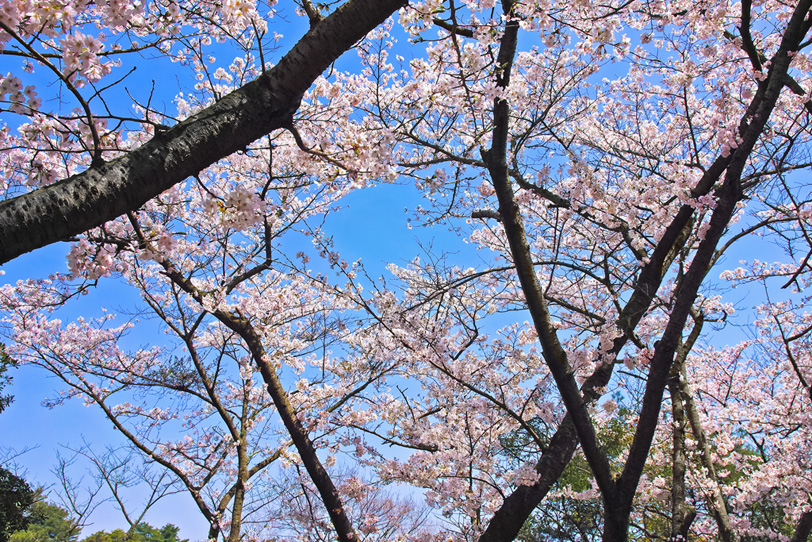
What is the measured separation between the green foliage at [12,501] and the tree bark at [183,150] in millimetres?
7587

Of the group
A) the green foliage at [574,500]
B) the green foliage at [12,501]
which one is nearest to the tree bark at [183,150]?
the green foliage at [12,501]

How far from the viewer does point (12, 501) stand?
6727mm

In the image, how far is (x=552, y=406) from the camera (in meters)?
4.56

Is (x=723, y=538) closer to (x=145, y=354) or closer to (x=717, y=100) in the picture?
(x=717, y=100)

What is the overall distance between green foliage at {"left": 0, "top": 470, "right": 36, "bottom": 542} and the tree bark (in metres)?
7.59

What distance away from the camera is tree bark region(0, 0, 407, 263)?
5.55ft

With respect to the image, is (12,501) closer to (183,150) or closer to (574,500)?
(183,150)

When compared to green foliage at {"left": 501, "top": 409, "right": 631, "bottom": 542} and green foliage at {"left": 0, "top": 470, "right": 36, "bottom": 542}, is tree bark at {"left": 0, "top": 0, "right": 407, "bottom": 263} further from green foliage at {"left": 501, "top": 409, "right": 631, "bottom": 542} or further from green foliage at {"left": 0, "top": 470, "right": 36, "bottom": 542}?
green foliage at {"left": 501, "top": 409, "right": 631, "bottom": 542}

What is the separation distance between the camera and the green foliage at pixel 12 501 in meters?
6.64

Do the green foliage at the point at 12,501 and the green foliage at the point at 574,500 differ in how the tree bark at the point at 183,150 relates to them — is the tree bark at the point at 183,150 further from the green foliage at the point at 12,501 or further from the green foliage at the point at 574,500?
the green foliage at the point at 574,500

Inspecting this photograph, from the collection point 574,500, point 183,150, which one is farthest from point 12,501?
point 574,500

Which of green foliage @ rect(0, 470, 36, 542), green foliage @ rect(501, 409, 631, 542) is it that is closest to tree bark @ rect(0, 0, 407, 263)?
green foliage @ rect(0, 470, 36, 542)

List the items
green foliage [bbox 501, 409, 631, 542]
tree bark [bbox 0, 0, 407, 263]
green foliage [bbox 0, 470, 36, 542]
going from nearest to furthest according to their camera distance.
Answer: tree bark [bbox 0, 0, 407, 263]
green foliage [bbox 0, 470, 36, 542]
green foliage [bbox 501, 409, 631, 542]

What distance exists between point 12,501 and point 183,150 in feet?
26.2
